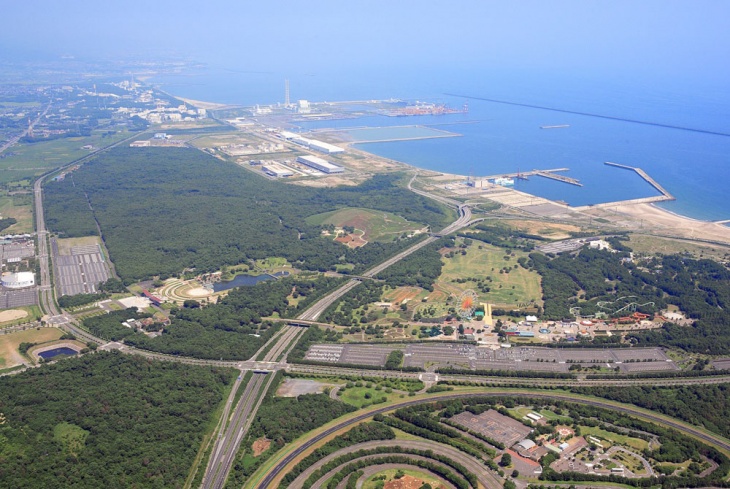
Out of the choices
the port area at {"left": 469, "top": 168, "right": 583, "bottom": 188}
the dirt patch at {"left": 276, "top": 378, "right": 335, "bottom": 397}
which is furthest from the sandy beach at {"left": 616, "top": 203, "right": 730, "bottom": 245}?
the dirt patch at {"left": 276, "top": 378, "right": 335, "bottom": 397}

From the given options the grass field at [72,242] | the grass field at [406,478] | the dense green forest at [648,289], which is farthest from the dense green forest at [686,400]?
the grass field at [72,242]

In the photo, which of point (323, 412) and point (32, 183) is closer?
point (323, 412)

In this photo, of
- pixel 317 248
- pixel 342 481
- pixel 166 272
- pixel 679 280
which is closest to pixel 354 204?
pixel 317 248

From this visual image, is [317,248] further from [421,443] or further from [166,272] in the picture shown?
[421,443]

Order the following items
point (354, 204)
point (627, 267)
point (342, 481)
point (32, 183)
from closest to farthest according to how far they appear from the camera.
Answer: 1. point (342, 481)
2. point (627, 267)
3. point (354, 204)
4. point (32, 183)

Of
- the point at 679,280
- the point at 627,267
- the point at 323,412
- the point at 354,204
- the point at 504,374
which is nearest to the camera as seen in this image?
the point at 323,412

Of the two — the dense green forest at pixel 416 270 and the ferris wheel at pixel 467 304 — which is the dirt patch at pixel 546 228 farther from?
the ferris wheel at pixel 467 304
